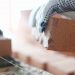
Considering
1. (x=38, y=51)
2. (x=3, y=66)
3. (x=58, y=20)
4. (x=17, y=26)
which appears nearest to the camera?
(x=58, y=20)

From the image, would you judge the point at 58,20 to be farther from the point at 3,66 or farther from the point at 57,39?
the point at 3,66

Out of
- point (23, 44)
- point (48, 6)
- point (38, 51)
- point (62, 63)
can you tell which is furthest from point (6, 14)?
point (48, 6)

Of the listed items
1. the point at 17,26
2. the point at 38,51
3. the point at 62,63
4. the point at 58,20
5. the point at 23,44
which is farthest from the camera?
the point at 17,26

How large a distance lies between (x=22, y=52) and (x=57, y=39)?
4.23ft

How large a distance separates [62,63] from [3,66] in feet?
2.01

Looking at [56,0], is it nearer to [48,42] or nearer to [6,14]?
[48,42]

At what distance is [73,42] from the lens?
92cm

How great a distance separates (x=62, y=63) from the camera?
66.5 inches

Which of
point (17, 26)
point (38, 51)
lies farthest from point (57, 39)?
point (17, 26)

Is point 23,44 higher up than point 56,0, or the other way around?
point 56,0

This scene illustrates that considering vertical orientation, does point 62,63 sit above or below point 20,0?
below

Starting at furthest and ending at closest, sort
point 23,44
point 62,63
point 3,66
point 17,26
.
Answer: point 17,26, point 23,44, point 62,63, point 3,66

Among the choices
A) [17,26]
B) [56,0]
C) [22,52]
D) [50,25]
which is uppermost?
[56,0]

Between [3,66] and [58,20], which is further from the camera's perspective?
[3,66]
